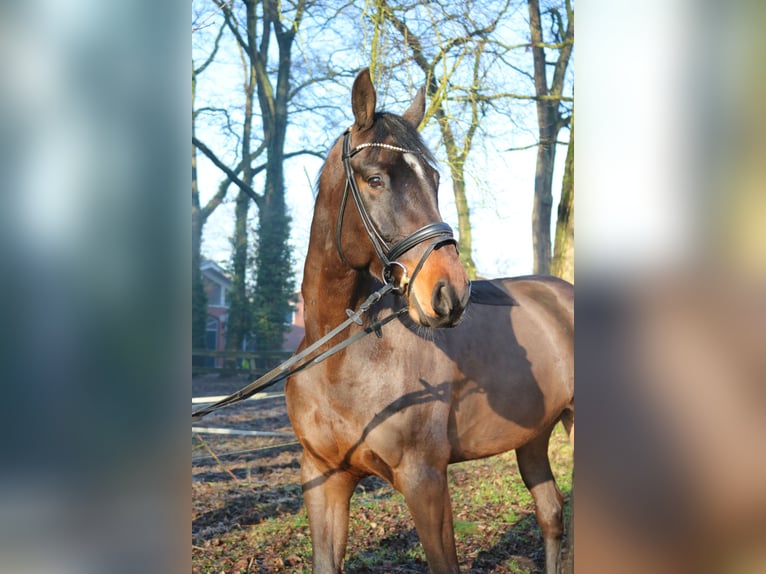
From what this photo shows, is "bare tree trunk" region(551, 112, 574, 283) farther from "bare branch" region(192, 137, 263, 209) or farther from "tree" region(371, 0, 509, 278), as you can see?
"bare branch" region(192, 137, 263, 209)

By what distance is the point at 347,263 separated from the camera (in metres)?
2.76

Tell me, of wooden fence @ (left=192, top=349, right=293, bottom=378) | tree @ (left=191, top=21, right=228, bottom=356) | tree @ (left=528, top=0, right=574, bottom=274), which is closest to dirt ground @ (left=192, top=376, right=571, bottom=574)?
wooden fence @ (left=192, top=349, right=293, bottom=378)

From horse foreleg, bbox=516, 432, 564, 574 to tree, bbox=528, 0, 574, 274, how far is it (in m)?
4.50

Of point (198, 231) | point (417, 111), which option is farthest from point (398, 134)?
point (198, 231)

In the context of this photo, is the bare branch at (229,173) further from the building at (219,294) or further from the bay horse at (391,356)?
the bay horse at (391,356)

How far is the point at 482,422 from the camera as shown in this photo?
11.2 ft

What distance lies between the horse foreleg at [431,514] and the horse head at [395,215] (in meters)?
0.87
